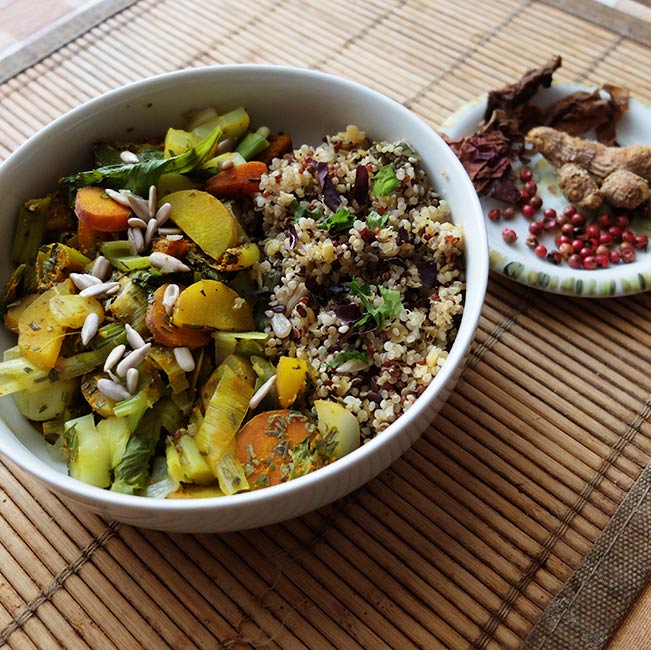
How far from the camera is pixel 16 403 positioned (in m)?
1.53

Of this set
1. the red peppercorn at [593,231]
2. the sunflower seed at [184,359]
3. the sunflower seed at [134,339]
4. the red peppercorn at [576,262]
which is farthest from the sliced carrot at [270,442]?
the red peppercorn at [593,231]

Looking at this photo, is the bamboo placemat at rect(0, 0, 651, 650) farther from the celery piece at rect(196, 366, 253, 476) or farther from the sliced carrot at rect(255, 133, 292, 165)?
the sliced carrot at rect(255, 133, 292, 165)

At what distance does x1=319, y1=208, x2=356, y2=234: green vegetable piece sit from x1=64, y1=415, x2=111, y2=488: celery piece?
27.6 inches

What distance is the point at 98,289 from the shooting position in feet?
5.16

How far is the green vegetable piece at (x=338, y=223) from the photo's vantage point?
Result: 1.67 metres

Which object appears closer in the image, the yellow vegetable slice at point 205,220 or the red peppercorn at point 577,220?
the yellow vegetable slice at point 205,220

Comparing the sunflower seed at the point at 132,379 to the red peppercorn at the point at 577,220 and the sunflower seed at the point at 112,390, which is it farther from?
the red peppercorn at the point at 577,220

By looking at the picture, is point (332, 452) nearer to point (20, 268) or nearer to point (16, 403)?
point (16, 403)

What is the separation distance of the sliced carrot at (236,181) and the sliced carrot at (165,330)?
36cm

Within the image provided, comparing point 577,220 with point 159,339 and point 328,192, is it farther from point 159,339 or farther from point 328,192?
point 159,339

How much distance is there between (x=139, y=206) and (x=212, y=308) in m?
0.34

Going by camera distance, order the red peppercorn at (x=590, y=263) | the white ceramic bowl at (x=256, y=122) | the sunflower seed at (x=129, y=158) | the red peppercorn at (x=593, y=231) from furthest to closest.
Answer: the red peppercorn at (x=593, y=231)
the red peppercorn at (x=590, y=263)
the sunflower seed at (x=129, y=158)
the white ceramic bowl at (x=256, y=122)

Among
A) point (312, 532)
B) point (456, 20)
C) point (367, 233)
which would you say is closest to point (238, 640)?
point (312, 532)

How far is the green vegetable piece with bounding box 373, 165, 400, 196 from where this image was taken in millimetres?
1710
